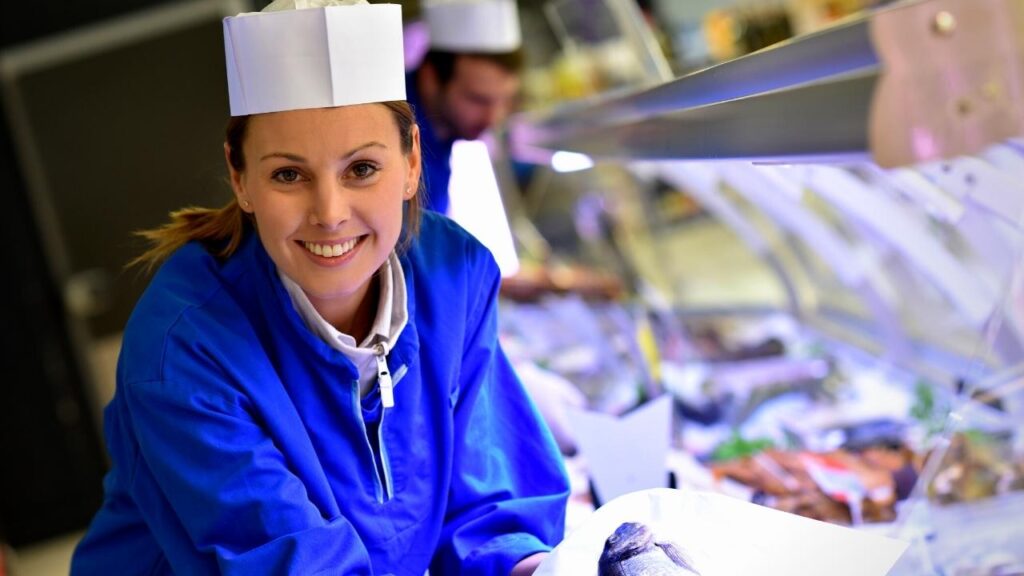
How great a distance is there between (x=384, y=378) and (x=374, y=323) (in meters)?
0.07

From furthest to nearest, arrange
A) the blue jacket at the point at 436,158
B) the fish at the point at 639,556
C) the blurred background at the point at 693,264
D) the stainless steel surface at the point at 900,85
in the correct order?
the blue jacket at the point at 436,158 < the blurred background at the point at 693,264 < the fish at the point at 639,556 < the stainless steel surface at the point at 900,85

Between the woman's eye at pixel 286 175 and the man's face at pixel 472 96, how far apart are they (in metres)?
1.94

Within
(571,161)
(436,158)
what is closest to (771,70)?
(571,161)

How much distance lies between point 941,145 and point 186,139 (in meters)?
5.67

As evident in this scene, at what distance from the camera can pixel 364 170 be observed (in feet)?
4.32

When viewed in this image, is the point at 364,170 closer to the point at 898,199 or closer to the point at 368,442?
the point at 368,442

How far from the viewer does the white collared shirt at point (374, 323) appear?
4.64 ft

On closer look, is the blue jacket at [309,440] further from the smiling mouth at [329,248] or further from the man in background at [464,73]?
the man in background at [464,73]

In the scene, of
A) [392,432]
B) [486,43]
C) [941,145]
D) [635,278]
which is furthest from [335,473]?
[635,278]

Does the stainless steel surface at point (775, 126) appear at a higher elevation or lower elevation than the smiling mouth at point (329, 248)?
higher

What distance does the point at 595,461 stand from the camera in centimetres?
183

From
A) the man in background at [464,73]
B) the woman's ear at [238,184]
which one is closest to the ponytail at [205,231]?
the woman's ear at [238,184]

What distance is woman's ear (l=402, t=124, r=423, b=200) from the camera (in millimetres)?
1424

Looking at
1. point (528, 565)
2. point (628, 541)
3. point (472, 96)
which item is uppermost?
point (472, 96)
